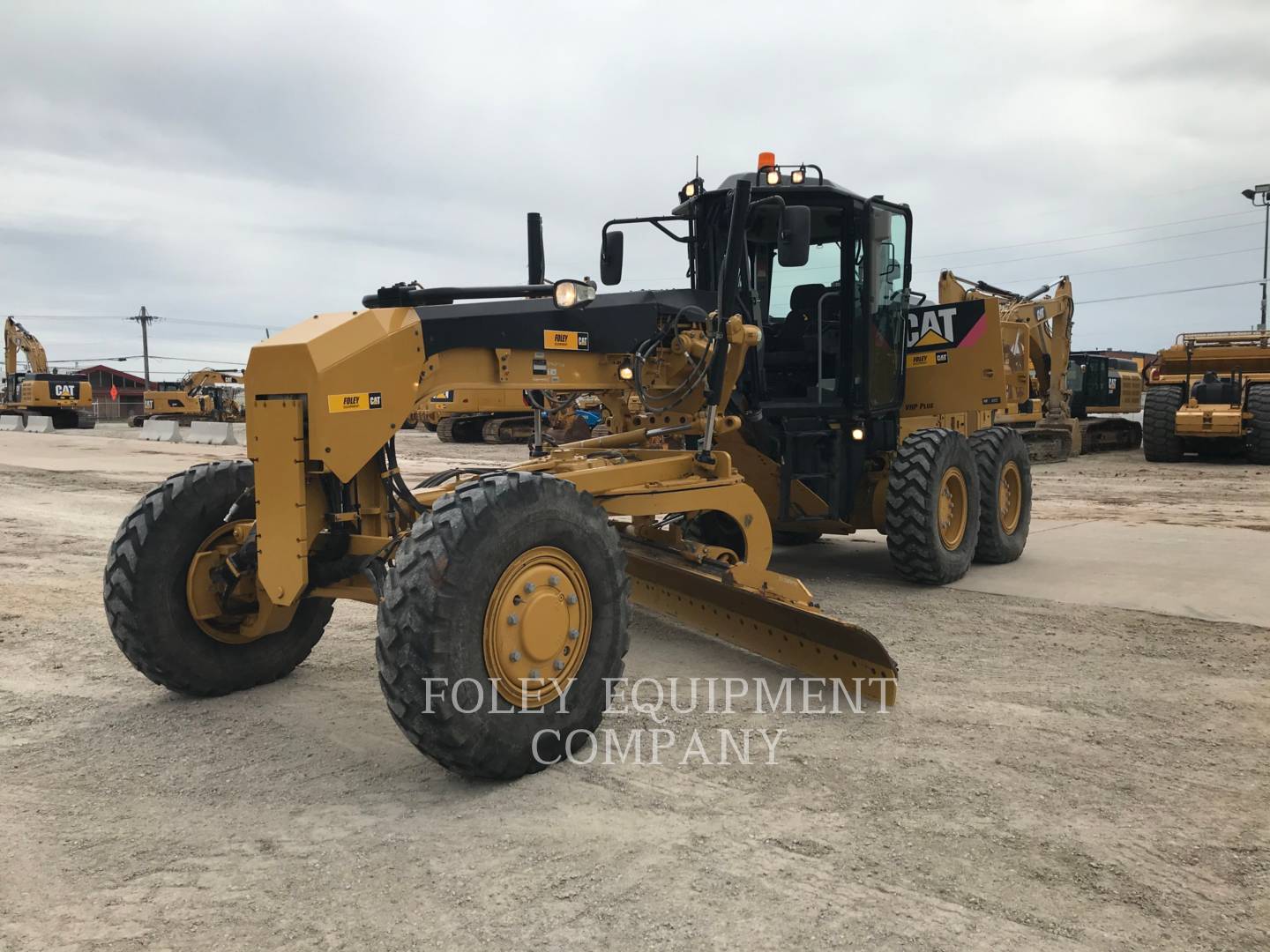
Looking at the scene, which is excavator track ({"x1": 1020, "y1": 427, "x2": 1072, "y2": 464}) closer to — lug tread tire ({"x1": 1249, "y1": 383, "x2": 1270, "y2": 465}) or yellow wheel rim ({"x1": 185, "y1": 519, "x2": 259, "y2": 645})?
lug tread tire ({"x1": 1249, "y1": 383, "x2": 1270, "y2": 465})

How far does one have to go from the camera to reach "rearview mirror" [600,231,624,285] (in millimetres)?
5691

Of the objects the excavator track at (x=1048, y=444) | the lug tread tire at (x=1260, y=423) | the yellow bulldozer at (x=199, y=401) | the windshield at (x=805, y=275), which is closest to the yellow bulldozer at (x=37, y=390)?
the yellow bulldozer at (x=199, y=401)

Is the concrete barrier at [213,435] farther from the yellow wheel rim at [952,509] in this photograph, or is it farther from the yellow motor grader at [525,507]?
the yellow wheel rim at [952,509]

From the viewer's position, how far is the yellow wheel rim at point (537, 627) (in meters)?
3.27

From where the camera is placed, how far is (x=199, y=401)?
113 feet

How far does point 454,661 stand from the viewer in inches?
121

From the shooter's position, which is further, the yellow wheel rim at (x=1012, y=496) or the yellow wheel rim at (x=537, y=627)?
the yellow wheel rim at (x=1012, y=496)

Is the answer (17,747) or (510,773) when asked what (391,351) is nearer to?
(510,773)

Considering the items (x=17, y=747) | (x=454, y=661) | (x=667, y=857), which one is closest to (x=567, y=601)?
(x=454, y=661)

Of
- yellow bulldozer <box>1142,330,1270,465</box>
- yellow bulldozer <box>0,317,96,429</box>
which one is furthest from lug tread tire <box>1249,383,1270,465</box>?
yellow bulldozer <box>0,317,96,429</box>

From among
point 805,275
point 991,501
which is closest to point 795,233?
point 805,275

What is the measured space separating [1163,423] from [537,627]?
1741cm

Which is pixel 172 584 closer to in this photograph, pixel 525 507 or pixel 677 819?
pixel 525 507

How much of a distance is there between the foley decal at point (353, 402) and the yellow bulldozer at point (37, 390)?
35051mm
